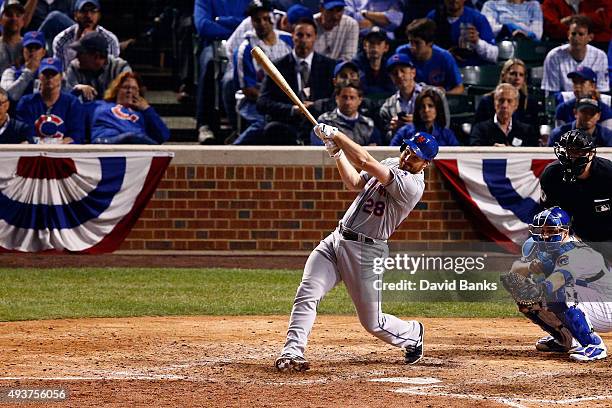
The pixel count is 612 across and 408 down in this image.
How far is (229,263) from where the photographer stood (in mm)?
12758

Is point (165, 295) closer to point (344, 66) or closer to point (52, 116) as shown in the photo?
point (52, 116)

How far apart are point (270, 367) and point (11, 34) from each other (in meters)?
7.68

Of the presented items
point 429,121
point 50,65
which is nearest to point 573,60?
point 429,121

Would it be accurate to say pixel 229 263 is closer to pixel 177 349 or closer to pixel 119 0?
pixel 177 349

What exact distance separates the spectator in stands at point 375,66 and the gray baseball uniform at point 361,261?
6055 mm

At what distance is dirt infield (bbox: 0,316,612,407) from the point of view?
6.73m

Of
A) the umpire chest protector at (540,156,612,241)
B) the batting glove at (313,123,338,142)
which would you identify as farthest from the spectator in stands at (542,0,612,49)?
the batting glove at (313,123,338,142)

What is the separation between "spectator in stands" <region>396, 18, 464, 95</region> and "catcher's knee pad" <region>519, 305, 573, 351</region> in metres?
5.88

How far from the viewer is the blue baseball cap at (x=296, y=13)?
45.6 feet

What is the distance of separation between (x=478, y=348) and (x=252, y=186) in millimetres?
4884

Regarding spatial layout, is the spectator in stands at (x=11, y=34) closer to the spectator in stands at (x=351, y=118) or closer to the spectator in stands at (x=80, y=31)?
the spectator in stands at (x=80, y=31)

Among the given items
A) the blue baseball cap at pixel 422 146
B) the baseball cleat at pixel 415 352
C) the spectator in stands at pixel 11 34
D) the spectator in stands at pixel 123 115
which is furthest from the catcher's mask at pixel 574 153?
the spectator in stands at pixel 11 34

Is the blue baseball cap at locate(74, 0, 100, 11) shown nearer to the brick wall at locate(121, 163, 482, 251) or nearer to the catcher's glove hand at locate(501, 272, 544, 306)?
the brick wall at locate(121, 163, 482, 251)

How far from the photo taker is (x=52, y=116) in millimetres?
12969
